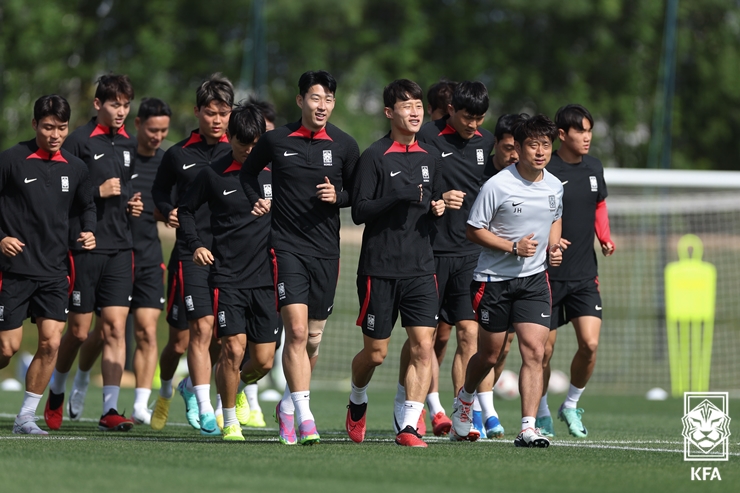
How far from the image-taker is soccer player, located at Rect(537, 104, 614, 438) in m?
10.4

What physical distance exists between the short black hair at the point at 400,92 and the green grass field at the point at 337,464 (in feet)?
8.02

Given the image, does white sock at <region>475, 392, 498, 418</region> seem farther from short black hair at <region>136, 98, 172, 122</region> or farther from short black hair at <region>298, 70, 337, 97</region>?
short black hair at <region>136, 98, 172, 122</region>

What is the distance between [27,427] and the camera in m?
9.53

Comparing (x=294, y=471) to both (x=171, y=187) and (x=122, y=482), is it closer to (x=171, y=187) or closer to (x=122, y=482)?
(x=122, y=482)

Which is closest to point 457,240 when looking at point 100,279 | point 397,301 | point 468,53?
point 397,301

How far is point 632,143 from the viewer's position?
37625 mm

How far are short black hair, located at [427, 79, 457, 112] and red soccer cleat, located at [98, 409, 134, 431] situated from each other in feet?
12.2

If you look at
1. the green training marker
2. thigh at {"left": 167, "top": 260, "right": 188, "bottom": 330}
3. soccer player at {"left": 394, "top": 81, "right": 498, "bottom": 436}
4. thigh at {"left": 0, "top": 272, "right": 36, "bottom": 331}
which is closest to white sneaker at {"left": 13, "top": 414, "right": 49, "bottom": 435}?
thigh at {"left": 0, "top": 272, "right": 36, "bottom": 331}

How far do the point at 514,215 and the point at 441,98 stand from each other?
2.02 m

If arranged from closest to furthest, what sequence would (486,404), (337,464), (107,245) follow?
(337,464) → (486,404) → (107,245)

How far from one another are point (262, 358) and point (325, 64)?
91.6ft

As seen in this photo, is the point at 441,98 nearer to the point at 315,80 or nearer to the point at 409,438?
the point at 315,80

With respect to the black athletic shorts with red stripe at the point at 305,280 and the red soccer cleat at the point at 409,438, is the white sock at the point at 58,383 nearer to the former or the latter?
the black athletic shorts with red stripe at the point at 305,280

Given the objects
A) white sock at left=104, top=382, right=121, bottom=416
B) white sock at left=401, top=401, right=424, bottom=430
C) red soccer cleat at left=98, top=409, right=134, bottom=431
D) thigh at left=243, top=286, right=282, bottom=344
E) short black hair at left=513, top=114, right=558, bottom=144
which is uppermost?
short black hair at left=513, top=114, right=558, bottom=144
